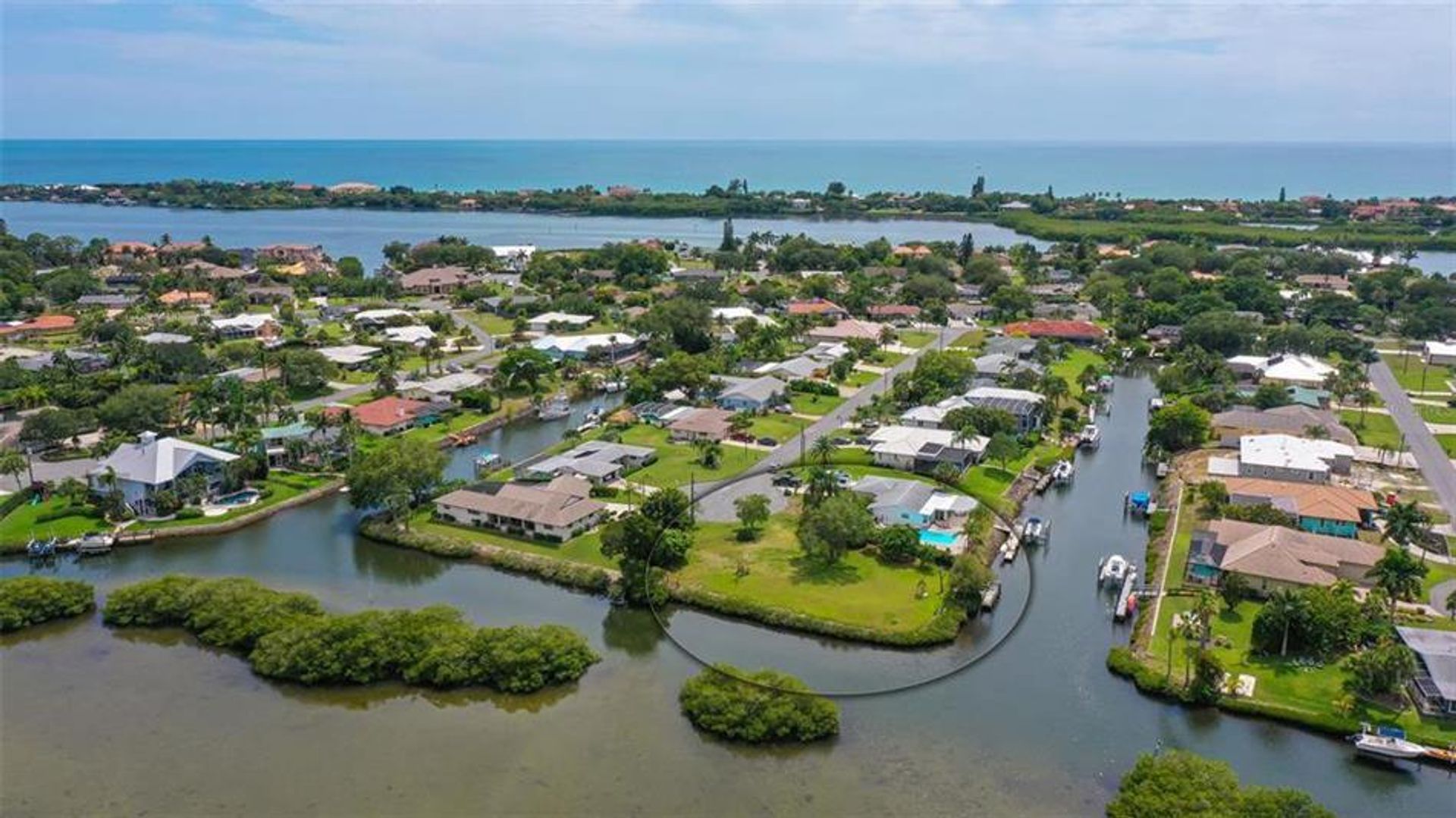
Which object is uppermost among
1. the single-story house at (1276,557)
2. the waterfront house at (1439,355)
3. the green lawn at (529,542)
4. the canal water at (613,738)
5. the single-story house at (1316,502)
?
the waterfront house at (1439,355)

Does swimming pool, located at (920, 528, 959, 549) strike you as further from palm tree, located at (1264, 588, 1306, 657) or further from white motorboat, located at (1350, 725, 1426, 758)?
white motorboat, located at (1350, 725, 1426, 758)

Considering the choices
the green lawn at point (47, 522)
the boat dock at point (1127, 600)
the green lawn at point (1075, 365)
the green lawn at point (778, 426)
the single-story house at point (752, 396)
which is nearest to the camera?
the boat dock at point (1127, 600)

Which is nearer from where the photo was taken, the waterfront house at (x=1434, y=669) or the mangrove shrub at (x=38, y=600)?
the waterfront house at (x=1434, y=669)

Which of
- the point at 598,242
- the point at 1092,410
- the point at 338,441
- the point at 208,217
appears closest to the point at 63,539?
the point at 338,441

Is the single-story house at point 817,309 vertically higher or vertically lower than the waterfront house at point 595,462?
higher

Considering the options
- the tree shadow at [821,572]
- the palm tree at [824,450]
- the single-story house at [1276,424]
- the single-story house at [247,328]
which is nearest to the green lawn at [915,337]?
the single-story house at [1276,424]

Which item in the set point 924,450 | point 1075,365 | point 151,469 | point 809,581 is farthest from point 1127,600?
point 151,469

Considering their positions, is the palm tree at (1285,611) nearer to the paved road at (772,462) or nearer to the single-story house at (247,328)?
the paved road at (772,462)

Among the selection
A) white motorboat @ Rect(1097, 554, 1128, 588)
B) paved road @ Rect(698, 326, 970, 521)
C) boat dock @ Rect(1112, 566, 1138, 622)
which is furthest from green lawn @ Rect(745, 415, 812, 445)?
boat dock @ Rect(1112, 566, 1138, 622)
